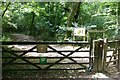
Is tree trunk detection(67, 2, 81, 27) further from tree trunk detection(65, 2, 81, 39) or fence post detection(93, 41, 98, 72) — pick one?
fence post detection(93, 41, 98, 72)

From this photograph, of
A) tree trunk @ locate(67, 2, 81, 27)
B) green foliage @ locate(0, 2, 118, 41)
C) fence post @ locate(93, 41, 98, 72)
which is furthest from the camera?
green foliage @ locate(0, 2, 118, 41)

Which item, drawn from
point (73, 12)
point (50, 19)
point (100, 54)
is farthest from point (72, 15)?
point (100, 54)

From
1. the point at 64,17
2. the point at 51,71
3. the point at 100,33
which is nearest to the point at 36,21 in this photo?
the point at 64,17

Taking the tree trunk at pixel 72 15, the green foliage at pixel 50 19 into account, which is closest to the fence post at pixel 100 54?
the tree trunk at pixel 72 15

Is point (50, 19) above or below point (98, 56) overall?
above

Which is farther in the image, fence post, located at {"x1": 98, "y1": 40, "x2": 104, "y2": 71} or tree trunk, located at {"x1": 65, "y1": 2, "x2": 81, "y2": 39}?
tree trunk, located at {"x1": 65, "y1": 2, "x2": 81, "y2": 39}

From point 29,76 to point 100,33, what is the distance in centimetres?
781

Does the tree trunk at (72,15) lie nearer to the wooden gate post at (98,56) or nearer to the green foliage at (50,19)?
the green foliage at (50,19)

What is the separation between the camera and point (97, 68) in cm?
629

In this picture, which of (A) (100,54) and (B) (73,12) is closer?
(A) (100,54)

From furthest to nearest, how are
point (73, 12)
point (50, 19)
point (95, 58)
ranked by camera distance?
point (50, 19), point (73, 12), point (95, 58)

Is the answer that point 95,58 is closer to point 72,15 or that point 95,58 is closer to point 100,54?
point 100,54

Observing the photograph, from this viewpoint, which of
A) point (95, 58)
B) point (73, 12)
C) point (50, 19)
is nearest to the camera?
point (95, 58)

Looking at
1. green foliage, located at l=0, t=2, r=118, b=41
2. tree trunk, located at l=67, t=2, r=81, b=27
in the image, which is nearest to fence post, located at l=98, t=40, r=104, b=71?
tree trunk, located at l=67, t=2, r=81, b=27
